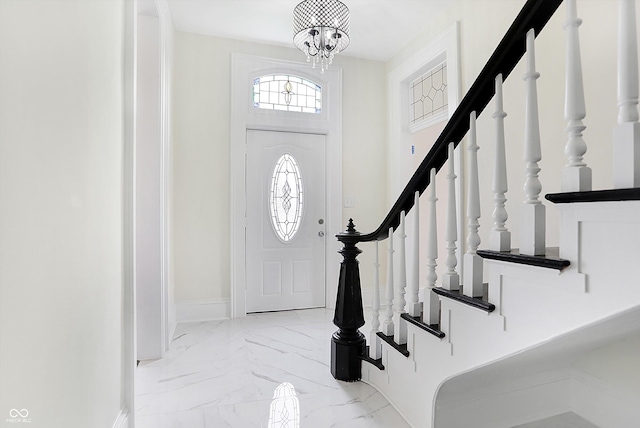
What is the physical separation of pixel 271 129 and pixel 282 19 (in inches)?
40.4

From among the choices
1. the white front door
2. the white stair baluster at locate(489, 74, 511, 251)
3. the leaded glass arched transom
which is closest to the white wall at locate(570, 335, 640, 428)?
the white stair baluster at locate(489, 74, 511, 251)

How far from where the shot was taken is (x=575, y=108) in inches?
38.4

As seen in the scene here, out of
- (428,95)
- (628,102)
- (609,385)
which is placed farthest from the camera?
(428,95)

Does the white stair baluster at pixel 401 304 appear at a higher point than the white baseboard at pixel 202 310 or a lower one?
higher

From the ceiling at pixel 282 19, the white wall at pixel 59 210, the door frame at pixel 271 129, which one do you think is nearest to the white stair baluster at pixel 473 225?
the white wall at pixel 59 210

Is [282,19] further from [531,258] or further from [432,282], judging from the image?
[531,258]

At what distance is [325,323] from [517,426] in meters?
1.85

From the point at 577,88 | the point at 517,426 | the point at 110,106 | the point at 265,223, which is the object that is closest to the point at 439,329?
the point at 517,426

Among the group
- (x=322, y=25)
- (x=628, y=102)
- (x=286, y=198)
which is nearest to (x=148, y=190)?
(x=286, y=198)

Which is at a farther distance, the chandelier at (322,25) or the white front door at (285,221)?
the white front door at (285,221)

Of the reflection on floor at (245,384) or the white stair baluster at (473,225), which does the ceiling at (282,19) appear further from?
the reflection on floor at (245,384)

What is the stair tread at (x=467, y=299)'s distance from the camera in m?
1.26

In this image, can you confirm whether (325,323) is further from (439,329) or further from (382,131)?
(382,131)

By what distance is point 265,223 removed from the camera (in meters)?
3.76
